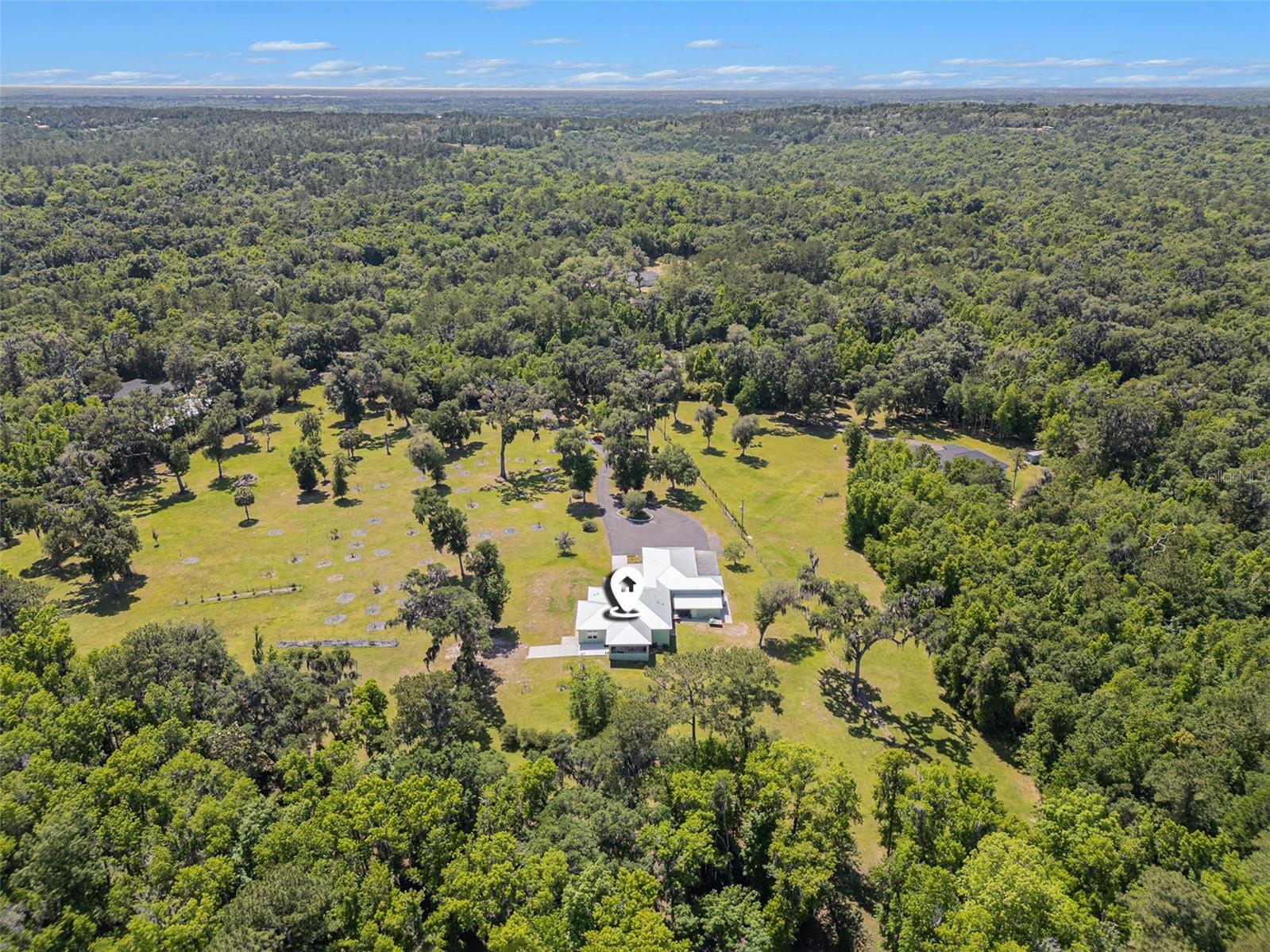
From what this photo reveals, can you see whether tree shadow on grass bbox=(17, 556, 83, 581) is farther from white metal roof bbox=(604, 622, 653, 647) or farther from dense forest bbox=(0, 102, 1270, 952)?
white metal roof bbox=(604, 622, 653, 647)

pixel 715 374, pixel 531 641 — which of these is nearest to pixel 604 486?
pixel 531 641

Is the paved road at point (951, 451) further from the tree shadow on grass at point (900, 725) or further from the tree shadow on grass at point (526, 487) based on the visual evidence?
the tree shadow on grass at point (526, 487)

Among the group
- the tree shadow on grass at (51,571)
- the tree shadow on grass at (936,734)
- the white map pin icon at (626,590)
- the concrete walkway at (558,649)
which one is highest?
the white map pin icon at (626,590)

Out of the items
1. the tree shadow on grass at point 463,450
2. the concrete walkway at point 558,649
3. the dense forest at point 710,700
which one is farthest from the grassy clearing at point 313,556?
the dense forest at point 710,700

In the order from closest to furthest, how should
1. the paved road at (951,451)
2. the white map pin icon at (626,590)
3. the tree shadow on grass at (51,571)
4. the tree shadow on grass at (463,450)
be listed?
the white map pin icon at (626,590)
the tree shadow on grass at (51,571)
the paved road at (951,451)
the tree shadow on grass at (463,450)

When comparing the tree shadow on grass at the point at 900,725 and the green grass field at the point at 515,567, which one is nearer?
the tree shadow on grass at the point at 900,725

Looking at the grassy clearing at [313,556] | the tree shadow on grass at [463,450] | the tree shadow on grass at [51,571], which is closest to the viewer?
the grassy clearing at [313,556]

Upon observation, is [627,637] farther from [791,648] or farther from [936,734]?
[936,734]
